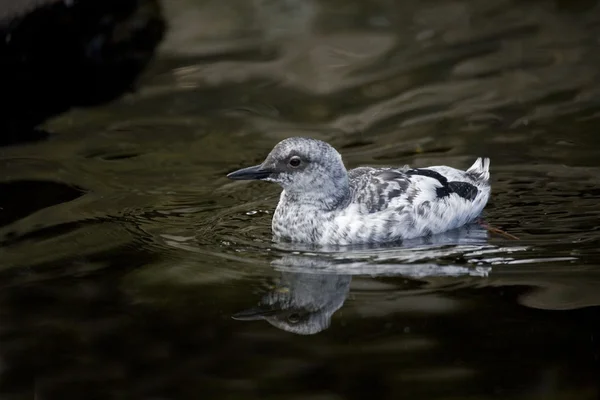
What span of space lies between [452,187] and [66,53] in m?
7.11

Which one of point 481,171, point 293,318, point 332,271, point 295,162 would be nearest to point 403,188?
point 295,162

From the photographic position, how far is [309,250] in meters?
8.27

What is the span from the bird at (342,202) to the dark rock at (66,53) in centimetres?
432

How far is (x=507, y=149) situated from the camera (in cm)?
1119

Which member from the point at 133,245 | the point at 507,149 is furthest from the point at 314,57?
the point at 133,245

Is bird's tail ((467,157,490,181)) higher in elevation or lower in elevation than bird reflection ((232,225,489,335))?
higher

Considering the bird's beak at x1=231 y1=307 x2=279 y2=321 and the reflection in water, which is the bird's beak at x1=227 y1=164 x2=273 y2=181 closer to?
the reflection in water

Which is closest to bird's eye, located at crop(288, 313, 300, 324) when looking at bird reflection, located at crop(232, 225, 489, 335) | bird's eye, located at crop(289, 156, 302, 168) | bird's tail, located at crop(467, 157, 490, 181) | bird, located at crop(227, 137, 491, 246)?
bird reflection, located at crop(232, 225, 489, 335)

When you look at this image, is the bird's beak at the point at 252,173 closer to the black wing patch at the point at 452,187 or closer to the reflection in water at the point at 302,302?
the reflection in water at the point at 302,302

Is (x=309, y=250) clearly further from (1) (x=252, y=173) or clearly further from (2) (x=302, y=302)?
(2) (x=302, y=302)

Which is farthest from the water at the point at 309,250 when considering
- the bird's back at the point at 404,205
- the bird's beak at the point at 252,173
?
the bird's beak at the point at 252,173

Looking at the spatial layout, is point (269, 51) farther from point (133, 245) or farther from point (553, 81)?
point (133, 245)

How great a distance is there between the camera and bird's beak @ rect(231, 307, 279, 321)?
677cm

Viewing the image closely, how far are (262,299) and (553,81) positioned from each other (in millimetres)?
7374
